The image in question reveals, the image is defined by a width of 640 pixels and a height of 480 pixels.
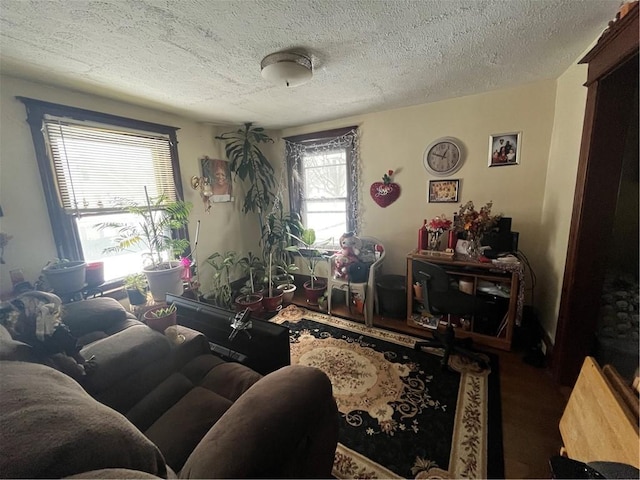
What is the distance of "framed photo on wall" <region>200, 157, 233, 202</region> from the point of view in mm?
2912

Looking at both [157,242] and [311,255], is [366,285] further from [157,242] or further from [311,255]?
[157,242]

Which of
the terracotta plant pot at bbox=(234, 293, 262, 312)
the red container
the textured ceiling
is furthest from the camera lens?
the terracotta plant pot at bbox=(234, 293, 262, 312)

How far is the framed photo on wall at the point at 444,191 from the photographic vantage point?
2471 millimetres

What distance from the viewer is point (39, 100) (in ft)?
5.68

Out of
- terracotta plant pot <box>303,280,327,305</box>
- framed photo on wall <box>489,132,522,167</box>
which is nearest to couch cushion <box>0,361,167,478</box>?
terracotta plant pot <box>303,280,327,305</box>

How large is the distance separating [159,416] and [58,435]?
633 millimetres

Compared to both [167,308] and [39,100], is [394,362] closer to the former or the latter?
[167,308]

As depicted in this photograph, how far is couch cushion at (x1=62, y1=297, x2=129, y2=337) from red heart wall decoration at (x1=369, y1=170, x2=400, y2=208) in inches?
97.4

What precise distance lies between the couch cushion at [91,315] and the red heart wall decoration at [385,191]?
8.12 feet

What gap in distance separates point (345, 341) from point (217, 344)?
113 cm

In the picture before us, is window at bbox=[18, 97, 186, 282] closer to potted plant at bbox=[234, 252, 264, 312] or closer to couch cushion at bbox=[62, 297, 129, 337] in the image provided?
couch cushion at bbox=[62, 297, 129, 337]

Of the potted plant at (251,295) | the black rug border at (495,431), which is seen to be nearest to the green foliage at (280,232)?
the potted plant at (251,295)

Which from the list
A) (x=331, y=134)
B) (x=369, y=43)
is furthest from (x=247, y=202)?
(x=369, y=43)

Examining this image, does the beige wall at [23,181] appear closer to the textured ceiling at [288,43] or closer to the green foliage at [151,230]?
the textured ceiling at [288,43]
